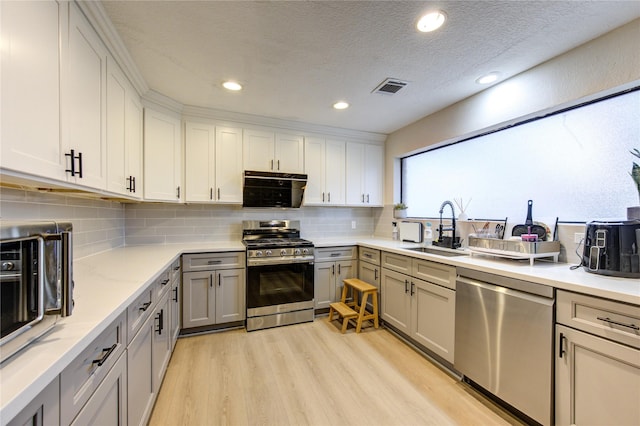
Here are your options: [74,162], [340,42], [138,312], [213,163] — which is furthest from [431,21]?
[213,163]

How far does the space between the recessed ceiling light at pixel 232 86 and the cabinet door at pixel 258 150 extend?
73 cm

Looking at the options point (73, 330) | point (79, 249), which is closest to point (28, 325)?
point (73, 330)

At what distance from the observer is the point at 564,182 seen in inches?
79.4

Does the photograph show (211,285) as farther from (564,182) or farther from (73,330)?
(564,182)

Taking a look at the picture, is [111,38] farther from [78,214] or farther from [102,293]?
[102,293]

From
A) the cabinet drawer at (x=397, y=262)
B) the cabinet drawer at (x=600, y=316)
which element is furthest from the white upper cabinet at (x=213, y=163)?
the cabinet drawer at (x=600, y=316)

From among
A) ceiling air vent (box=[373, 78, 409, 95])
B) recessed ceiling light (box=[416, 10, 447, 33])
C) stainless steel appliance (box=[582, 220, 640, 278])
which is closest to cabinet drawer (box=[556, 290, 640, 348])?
stainless steel appliance (box=[582, 220, 640, 278])

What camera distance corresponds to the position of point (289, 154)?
333 cm

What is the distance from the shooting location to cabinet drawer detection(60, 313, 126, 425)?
0.77 m

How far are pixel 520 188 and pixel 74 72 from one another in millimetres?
3139

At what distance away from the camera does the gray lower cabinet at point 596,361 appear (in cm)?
120

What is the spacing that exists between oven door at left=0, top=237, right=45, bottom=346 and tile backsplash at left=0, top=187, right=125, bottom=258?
3.07 ft

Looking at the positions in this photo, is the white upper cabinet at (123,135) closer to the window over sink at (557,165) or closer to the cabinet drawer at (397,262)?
the cabinet drawer at (397,262)

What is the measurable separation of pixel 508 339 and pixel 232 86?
2.79 metres
